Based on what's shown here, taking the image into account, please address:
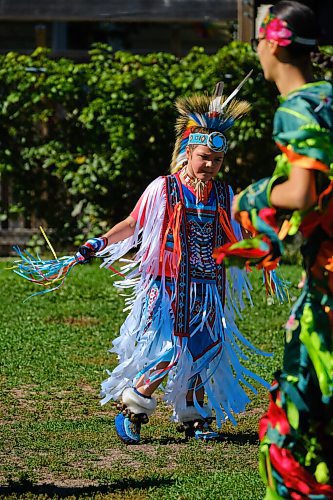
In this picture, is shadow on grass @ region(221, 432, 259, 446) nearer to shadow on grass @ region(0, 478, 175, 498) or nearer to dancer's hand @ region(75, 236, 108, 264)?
shadow on grass @ region(0, 478, 175, 498)

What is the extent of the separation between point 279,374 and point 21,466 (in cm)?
187

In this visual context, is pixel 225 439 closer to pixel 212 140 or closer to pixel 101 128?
pixel 212 140

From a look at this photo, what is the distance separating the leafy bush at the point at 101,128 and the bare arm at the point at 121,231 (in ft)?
19.5

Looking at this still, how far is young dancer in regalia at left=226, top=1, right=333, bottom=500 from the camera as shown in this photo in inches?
140

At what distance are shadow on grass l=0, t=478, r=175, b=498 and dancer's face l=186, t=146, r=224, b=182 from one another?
1651 millimetres

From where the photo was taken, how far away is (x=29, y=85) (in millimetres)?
11828

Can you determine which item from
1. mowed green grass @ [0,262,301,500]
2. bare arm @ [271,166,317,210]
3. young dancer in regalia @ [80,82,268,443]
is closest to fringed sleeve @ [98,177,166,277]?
young dancer in regalia @ [80,82,268,443]

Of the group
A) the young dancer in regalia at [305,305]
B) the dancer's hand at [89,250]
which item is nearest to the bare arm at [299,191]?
the young dancer in regalia at [305,305]

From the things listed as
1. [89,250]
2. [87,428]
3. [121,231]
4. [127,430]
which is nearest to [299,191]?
[89,250]

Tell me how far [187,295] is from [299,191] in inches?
92.3

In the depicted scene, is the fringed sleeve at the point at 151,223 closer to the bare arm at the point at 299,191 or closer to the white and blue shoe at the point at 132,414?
the white and blue shoe at the point at 132,414

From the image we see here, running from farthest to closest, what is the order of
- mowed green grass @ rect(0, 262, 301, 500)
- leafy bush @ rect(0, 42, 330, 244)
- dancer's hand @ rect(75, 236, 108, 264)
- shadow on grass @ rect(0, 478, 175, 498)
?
leafy bush @ rect(0, 42, 330, 244)
dancer's hand @ rect(75, 236, 108, 264)
mowed green grass @ rect(0, 262, 301, 500)
shadow on grass @ rect(0, 478, 175, 498)

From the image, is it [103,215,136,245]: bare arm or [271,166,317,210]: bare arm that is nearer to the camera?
[271,166,317,210]: bare arm

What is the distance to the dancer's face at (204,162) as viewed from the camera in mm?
5770
